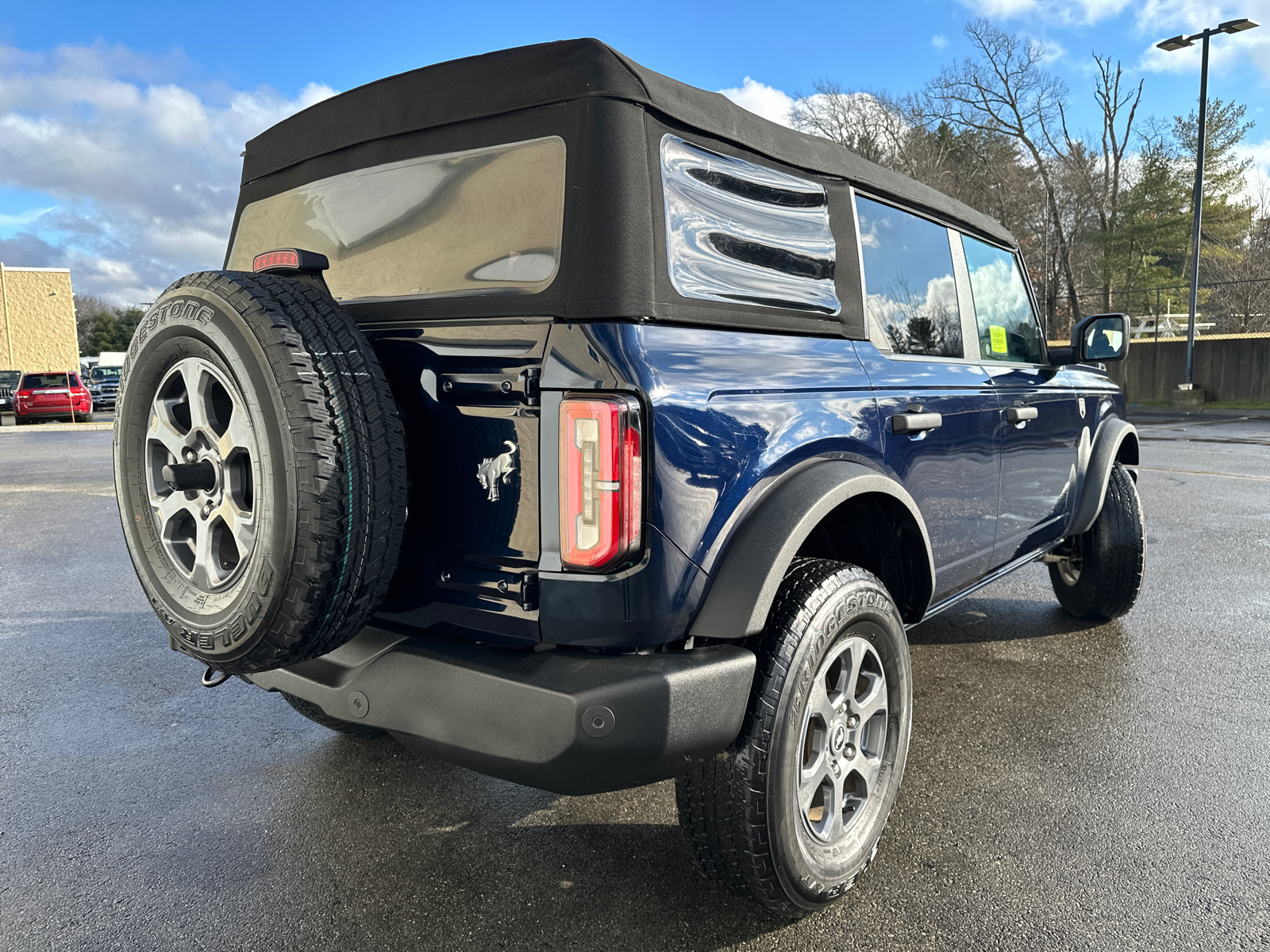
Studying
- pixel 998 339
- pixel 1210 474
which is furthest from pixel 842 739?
pixel 1210 474

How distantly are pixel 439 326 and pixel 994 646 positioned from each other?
11.2ft

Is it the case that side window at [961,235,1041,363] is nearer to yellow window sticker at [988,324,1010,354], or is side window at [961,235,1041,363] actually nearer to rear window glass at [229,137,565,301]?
yellow window sticker at [988,324,1010,354]

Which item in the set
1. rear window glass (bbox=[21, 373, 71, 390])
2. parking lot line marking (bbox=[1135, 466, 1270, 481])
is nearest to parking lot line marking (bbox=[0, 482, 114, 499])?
parking lot line marking (bbox=[1135, 466, 1270, 481])

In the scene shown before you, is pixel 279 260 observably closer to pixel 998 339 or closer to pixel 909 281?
pixel 909 281

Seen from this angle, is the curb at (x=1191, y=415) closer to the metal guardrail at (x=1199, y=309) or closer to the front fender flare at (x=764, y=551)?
the metal guardrail at (x=1199, y=309)

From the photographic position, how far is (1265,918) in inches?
86.3

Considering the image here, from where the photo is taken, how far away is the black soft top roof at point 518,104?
6.58 feet

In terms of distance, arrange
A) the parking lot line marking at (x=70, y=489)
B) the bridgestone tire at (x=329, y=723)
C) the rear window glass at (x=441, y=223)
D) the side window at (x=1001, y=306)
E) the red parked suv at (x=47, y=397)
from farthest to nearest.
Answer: the red parked suv at (x=47, y=397) < the parking lot line marking at (x=70, y=489) < the side window at (x=1001, y=306) < the bridgestone tire at (x=329, y=723) < the rear window glass at (x=441, y=223)

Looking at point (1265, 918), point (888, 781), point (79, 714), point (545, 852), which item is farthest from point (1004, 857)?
point (79, 714)

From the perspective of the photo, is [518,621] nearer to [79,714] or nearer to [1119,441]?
[79,714]

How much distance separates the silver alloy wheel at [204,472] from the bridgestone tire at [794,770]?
1.20 metres

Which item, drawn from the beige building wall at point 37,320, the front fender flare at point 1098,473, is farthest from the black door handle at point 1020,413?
the beige building wall at point 37,320

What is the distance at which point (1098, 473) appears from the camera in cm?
424

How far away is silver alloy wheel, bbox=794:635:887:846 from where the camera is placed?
2.24 m
